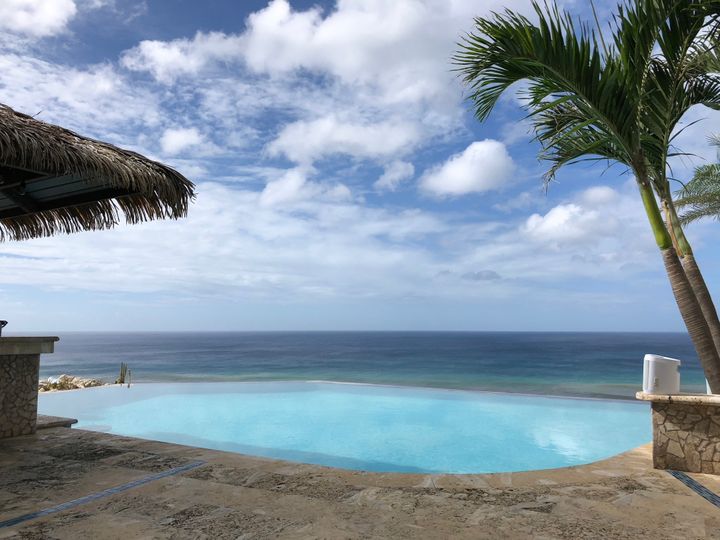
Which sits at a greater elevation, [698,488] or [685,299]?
[685,299]

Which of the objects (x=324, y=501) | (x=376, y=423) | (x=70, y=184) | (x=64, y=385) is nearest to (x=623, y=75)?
(x=324, y=501)

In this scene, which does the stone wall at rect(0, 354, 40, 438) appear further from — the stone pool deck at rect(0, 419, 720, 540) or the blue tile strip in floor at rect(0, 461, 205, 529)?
the blue tile strip in floor at rect(0, 461, 205, 529)

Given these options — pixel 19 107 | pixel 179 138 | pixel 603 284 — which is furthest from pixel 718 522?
pixel 603 284

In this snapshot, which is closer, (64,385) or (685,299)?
(685,299)

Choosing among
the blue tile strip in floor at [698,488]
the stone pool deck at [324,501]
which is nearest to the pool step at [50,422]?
the stone pool deck at [324,501]

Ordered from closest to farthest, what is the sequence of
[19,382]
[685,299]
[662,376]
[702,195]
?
1. [662,376]
2. [685,299]
3. [19,382]
4. [702,195]

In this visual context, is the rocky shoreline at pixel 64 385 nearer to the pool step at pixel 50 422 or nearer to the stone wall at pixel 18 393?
the pool step at pixel 50 422

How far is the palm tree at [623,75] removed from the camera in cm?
376

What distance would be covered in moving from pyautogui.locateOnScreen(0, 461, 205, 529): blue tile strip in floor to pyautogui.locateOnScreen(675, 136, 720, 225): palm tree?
9931mm

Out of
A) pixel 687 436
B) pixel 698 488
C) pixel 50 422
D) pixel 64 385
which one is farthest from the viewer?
pixel 64 385

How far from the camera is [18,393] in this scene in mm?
4754

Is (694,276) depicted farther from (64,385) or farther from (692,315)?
(64,385)

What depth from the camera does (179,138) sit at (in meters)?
7.49

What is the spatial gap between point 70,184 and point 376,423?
261 inches
